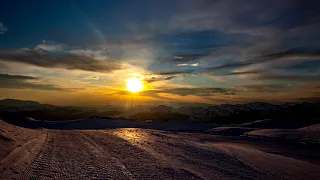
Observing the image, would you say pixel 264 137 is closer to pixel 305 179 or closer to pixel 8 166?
pixel 305 179

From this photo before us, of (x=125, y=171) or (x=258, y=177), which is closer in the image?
(x=125, y=171)

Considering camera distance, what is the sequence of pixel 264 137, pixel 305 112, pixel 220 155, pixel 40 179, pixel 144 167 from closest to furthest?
1. pixel 40 179
2. pixel 144 167
3. pixel 220 155
4. pixel 264 137
5. pixel 305 112

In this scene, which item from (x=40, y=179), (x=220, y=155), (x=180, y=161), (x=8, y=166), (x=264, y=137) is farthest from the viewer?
(x=264, y=137)

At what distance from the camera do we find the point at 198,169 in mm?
13469

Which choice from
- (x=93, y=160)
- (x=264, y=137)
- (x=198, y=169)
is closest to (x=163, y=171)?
(x=198, y=169)

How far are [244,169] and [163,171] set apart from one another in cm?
489

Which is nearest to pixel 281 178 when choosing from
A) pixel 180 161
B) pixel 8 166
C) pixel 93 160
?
pixel 180 161

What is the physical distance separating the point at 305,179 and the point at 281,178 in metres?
1.60

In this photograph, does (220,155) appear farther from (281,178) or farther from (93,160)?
(93,160)

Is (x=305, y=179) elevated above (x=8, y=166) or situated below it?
below

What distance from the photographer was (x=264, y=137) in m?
37.2

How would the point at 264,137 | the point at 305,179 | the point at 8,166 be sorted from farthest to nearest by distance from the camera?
the point at 264,137
the point at 305,179
the point at 8,166

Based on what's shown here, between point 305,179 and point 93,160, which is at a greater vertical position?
point 93,160

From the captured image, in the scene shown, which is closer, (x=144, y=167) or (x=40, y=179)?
(x=40, y=179)
